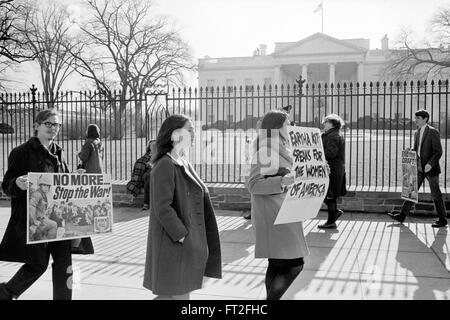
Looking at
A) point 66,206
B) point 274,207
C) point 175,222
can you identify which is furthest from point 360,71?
point 175,222

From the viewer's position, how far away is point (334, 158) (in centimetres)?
696

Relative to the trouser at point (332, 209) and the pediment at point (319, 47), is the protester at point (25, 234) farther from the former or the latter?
the pediment at point (319, 47)

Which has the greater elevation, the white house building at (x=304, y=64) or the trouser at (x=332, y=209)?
the white house building at (x=304, y=64)

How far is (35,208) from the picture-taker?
11.1 feet

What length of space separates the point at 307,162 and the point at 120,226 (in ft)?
15.3

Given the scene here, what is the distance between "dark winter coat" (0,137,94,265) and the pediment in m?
60.6

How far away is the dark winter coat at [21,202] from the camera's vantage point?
11.1 feet

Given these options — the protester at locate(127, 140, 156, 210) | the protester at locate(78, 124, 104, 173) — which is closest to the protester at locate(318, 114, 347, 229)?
the protester at locate(127, 140, 156, 210)

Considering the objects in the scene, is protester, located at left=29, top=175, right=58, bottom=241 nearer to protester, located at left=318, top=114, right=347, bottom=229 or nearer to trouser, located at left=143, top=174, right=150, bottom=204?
protester, located at left=318, top=114, right=347, bottom=229

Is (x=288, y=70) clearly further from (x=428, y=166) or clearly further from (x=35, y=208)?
(x=35, y=208)

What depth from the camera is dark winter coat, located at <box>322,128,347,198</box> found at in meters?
6.80

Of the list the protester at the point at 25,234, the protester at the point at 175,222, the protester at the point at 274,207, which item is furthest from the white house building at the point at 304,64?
the protester at the point at 175,222

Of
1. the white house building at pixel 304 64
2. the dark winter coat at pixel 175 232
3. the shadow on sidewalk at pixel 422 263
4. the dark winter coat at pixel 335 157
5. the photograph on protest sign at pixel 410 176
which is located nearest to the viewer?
the dark winter coat at pixel 175 232

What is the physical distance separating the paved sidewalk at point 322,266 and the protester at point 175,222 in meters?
1.17
